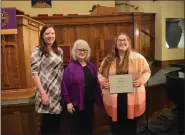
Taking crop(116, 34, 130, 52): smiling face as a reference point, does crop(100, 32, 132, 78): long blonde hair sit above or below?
below

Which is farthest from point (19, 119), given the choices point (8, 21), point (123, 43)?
point (123, 43)

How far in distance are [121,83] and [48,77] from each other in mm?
644

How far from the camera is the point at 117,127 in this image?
7.02 feet

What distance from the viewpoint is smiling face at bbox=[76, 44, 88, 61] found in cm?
206

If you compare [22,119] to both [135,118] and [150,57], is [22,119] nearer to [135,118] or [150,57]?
[135,118]

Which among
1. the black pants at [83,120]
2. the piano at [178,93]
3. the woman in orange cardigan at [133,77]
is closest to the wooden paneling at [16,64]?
the black pants at [83,120]

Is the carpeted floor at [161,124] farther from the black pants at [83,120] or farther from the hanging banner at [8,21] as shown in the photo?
the hanging banner at [8,21]

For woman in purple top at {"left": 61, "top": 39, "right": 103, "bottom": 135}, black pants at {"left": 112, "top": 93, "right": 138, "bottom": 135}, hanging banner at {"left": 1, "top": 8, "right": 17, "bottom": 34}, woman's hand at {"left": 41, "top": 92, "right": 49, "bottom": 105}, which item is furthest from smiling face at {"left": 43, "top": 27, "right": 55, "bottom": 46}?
hanging banner at {"left": 1, "top": 8, "right": 17, "bottom": 34}

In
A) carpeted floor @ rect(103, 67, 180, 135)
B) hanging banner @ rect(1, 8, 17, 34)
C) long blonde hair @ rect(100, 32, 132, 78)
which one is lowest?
carpeted floor @ rect(103, 67, 180, 135)

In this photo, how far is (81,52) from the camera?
2.08 m

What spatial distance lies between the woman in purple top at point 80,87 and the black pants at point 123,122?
24 centimetres

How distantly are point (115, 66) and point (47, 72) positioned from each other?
0.60 metres

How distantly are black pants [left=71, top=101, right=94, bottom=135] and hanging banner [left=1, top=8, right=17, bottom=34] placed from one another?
135 cm

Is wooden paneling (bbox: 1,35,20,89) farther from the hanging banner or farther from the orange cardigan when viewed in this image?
the orange cardigan
